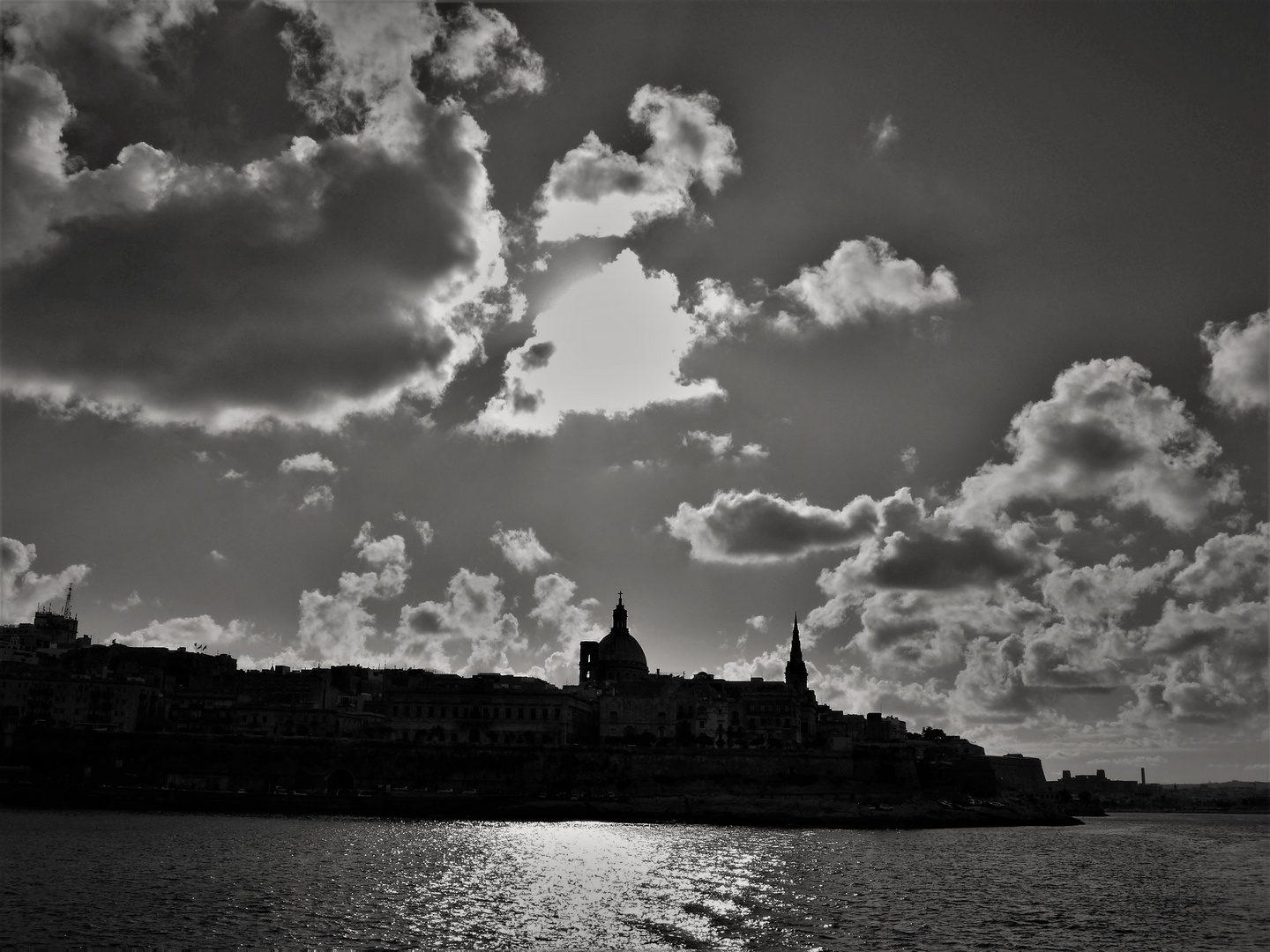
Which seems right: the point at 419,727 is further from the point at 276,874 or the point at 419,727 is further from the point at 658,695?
the point at 276,874

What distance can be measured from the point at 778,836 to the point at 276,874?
3864 cm

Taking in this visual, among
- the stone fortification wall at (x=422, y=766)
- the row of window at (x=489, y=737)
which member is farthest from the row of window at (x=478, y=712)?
the stone fortification wall at (x=422, y=766)

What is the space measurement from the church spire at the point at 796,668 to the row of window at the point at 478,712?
45.2m

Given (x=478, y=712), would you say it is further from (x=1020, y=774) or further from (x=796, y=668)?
(x=1020, y=774)

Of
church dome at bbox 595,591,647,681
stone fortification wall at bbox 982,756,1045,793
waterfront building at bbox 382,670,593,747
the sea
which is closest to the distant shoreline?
the sea

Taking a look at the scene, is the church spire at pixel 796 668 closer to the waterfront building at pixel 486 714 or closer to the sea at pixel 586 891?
the waterfront building at pixel 486 714

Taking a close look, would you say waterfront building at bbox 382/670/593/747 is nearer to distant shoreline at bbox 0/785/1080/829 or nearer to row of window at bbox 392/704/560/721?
row of window at bbox 392/704/560/721

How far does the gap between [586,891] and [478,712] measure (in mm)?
76869

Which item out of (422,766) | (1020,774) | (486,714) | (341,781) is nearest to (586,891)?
(422,766)

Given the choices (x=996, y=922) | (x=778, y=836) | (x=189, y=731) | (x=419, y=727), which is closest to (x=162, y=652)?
(x=189, y=731)

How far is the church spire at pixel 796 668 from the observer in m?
153

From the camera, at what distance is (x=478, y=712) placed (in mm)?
120125

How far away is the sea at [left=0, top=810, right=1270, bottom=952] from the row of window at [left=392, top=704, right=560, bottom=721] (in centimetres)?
4245

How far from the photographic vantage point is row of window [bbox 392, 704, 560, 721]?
119 meters
